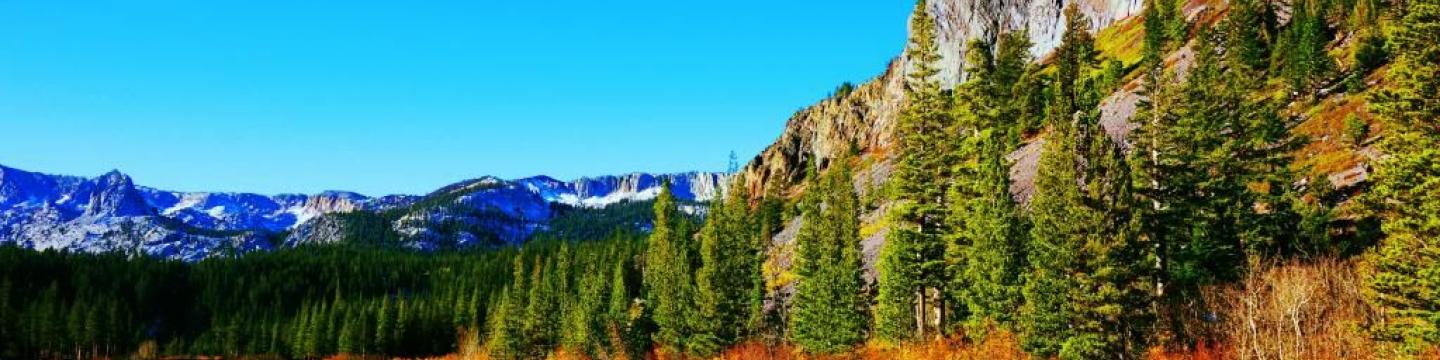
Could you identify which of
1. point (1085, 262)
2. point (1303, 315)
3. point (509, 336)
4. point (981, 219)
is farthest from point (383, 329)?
point (1303, 315)

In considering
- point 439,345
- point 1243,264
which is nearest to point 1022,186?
point 1243,264

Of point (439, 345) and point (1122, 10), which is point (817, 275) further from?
point (1122, 10)

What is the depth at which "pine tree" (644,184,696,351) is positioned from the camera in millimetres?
69438

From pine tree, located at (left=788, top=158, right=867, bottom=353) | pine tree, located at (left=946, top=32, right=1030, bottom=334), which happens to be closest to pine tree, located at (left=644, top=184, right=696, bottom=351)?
pine tree, located at (left=788, top=158, right=867, bottom=353)

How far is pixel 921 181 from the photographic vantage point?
4238 cm

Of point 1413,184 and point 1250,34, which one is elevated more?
point 1250,34

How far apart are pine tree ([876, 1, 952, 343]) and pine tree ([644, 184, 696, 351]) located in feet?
85.0

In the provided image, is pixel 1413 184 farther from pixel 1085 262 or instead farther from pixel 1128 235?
pixel 1085 262

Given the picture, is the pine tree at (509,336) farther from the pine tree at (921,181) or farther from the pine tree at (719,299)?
the pine tree at (921,181)

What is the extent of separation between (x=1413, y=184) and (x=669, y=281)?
57287 millimetres

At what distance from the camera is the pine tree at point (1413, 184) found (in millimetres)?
24469

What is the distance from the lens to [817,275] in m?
56.2

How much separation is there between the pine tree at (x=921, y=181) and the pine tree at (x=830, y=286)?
291 inches

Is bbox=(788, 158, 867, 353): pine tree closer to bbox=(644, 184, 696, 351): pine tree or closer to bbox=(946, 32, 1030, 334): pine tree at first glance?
bbox=(946, 32, 1030, 334): pine tree
